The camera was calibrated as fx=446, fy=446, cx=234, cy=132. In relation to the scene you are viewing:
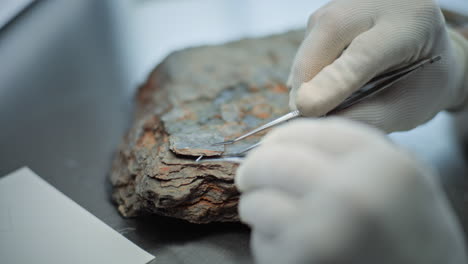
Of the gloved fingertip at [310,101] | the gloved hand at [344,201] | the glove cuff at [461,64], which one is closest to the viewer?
the gloved hand at [344,201]

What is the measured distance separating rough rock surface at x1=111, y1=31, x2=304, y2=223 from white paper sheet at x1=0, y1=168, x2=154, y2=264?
72mm

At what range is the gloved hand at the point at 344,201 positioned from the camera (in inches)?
16.6

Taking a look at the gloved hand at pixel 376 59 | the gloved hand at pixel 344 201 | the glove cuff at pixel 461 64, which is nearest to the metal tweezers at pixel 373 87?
the gloved hand at pixel 376 59

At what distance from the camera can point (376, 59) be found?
0.72 meters

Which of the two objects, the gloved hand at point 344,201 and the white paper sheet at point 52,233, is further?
the white paper sheet at point 52,233

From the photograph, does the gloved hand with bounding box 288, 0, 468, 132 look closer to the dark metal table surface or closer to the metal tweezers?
the metal tweezers

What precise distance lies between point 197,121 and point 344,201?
53cm

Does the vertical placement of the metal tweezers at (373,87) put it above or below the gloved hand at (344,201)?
below

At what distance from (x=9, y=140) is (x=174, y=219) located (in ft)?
1.60

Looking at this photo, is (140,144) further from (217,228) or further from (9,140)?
(9,140)

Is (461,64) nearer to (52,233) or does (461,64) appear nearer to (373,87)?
(373,87)

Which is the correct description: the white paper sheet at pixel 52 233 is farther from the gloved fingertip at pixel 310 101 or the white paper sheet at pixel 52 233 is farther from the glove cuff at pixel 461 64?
the glove cuff at pixel 461 64

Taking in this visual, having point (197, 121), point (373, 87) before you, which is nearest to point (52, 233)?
point (197, 121)

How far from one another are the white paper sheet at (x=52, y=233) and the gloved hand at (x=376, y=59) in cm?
40
